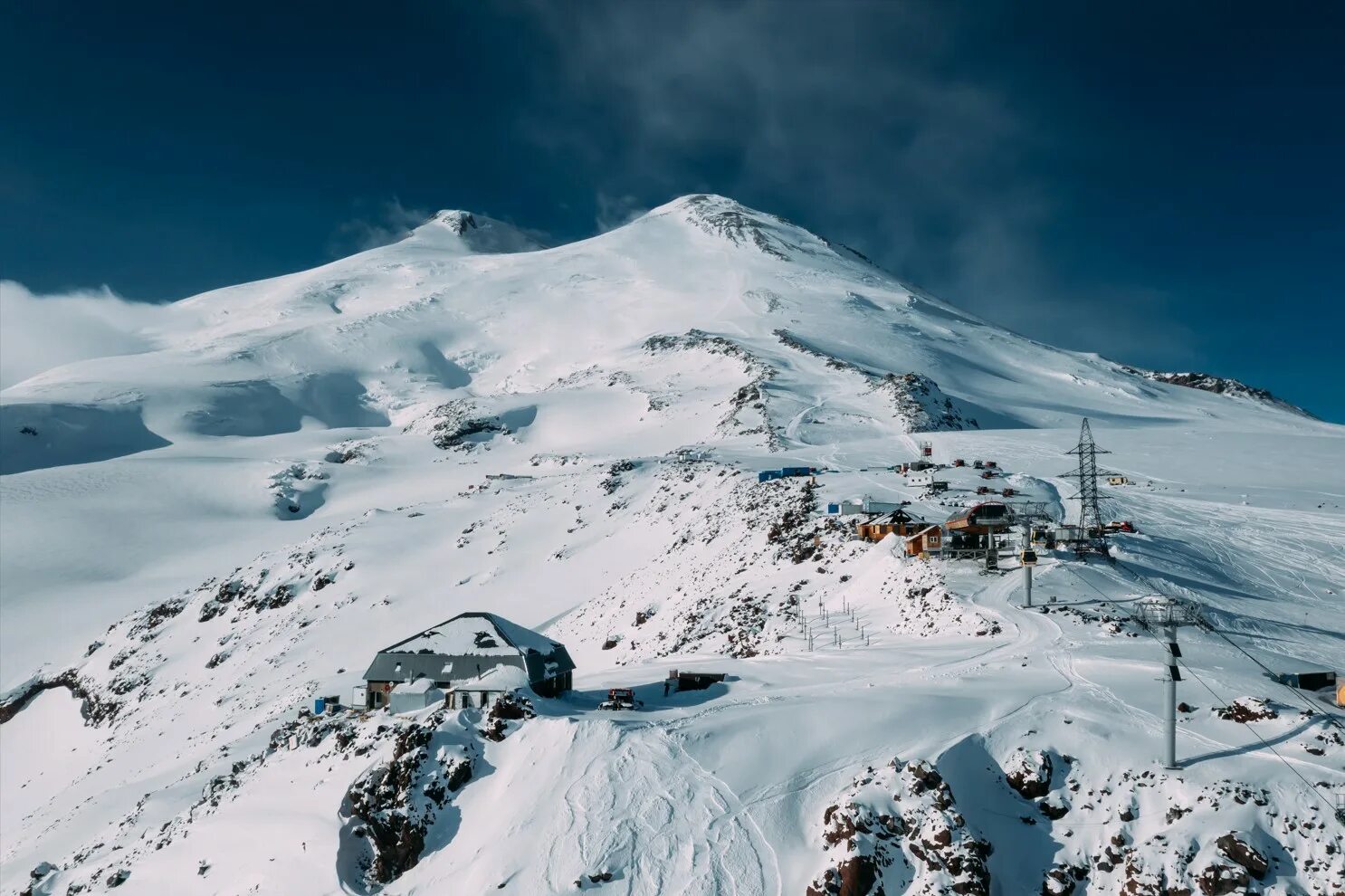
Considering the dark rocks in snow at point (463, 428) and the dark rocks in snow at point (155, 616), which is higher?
the dark rocks in snow at point (463, 428)

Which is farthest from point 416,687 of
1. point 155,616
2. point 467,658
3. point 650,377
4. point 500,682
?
point 650,377

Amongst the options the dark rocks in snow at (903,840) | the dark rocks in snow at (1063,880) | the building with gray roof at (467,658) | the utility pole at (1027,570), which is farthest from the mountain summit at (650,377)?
the dark rocks in snow at (1063,880)

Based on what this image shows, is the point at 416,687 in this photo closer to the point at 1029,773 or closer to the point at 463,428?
the point at 1029,773

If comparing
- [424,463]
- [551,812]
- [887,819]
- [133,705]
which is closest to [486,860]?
[551,812]

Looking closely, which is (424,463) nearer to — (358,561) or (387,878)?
(358,561)

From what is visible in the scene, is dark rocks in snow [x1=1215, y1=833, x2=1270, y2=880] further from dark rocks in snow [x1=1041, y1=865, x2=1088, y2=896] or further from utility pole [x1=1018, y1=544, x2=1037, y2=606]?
utility pole [x1=1018, y1=544, x2=1037, y2=606]

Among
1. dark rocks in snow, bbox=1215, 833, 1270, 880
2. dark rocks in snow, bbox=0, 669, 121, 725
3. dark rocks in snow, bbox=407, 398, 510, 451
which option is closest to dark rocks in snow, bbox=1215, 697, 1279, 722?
dark rocks in snow, bbox=1215, 833, 1270, 880

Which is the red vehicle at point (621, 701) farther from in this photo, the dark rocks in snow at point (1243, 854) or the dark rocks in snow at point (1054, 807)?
the dark rocks in snow at point (1243, 854)
